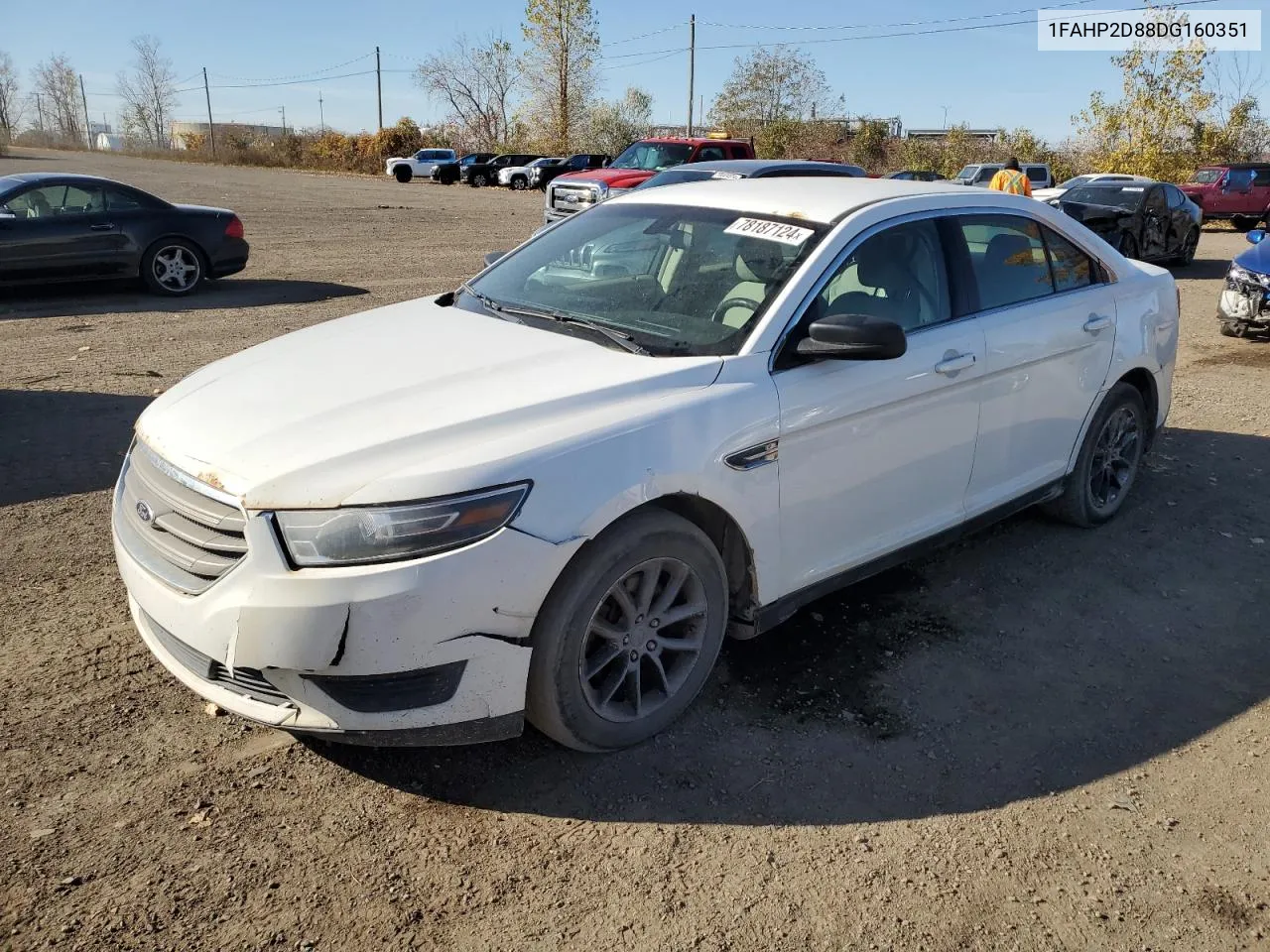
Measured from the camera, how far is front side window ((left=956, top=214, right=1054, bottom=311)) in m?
4.25

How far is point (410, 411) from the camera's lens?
119 inches

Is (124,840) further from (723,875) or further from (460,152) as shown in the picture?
(460,152)

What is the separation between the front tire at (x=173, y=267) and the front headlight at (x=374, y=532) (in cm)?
1079

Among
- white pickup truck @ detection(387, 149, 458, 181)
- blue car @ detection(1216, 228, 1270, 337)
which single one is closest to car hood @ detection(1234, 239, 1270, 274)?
blue car @ detection(1216, 228, 1270, 337)

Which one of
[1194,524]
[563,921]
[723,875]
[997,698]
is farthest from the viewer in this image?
[1194,524]

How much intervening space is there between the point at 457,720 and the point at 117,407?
5.30 meters

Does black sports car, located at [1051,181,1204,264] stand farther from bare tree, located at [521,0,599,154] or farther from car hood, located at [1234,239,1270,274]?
bare tree, located at [521,0,599,154]

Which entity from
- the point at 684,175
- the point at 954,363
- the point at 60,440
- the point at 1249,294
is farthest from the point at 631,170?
the point at 954,363

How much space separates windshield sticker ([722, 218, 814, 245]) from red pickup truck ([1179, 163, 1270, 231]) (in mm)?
26073

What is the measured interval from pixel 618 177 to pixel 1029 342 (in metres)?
12.3

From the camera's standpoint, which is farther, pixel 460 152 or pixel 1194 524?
pixel 460 152

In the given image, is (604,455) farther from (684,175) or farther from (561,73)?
(561,73)

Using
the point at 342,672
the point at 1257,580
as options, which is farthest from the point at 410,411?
the point at 1257,580

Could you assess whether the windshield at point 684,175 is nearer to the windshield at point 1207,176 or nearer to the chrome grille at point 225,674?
the chrome grille at point 225,674
